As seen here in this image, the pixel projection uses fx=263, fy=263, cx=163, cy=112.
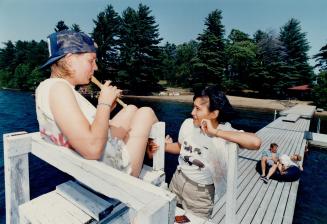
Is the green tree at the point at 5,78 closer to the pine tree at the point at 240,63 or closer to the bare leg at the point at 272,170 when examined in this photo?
the pine tree at the point at 240,63

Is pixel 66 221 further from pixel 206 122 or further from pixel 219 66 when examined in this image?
pixel 219 66

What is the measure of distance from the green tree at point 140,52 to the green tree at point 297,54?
2536 centimetres

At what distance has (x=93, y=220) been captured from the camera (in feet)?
5.59

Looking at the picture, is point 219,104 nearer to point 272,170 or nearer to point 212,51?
point 272,170

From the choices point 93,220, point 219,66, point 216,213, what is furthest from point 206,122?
point 219,66

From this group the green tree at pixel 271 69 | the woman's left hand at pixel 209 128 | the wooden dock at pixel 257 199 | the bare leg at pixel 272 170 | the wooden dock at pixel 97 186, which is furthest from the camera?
the green tree at pixel 271 69

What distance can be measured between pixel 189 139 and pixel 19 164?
1670mm

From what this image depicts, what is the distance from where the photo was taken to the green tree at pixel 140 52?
5228 cm

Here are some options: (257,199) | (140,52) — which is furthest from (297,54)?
(257,199)

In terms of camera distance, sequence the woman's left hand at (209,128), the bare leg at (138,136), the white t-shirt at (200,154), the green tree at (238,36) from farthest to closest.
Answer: the green tree at (238,36) < the white t-shirt at (200,154) < the woman's left hand at (209,128) < the bare leg at (138,136)

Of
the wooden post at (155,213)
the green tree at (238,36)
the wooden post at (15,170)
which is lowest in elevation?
the wooden post at (15,170)

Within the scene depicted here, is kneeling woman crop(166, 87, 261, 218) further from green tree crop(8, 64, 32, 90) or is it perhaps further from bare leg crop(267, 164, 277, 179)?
green tree crop(8, 64, 32, 90)

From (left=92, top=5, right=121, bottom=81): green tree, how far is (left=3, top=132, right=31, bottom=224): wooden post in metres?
51.5

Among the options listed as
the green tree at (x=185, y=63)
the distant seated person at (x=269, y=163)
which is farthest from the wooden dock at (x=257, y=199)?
the green tree at (x=185, y=63)
